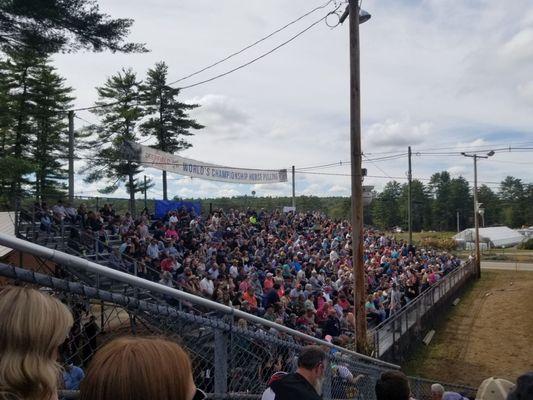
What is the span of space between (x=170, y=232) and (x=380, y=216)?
111 metres

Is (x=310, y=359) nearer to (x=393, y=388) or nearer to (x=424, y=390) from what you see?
(x=393, y=388)

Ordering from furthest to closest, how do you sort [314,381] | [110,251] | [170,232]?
[170,232] < [110,251] < [314,381]

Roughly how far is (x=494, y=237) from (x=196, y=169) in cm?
6062

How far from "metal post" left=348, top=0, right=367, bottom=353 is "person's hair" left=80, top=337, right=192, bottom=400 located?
27.4 feet

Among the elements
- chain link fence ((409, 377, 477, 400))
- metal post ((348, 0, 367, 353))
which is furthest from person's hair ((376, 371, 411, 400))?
metal post ((348, 0, 367, 353))

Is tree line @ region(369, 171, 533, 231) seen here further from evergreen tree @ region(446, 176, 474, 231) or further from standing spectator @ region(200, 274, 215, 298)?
standing spectator @ region(200, 274, 215, 298)

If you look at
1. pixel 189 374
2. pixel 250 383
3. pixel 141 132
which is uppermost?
pixel 141 132

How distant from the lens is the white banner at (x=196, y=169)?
66.5 ft

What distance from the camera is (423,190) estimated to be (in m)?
129

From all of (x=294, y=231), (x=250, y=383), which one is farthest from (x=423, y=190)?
(x=250, y=383)

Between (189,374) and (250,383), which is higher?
(189,374)

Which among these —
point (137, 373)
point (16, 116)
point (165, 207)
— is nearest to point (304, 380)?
point (137, 373)

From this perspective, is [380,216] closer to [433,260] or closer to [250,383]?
[433,260]

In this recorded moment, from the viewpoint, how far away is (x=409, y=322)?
51.6 feet
